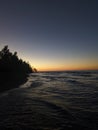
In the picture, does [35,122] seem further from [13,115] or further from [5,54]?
[5,54]

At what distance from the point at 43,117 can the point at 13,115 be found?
6.95 ft

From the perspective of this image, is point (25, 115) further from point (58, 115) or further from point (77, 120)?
point (77, 120)

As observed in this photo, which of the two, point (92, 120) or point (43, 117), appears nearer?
point (92, 120)

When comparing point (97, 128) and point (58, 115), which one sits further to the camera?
point (58, 115)

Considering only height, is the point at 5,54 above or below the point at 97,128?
above

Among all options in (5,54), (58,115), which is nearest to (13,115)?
(58,115)

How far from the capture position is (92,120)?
10016 millimetres

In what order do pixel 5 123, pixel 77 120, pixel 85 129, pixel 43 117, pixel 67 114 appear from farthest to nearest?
1. pixel 67 114
2. pixel 43 117
3. pixel 77 120
4. pixel 5 123
5. pixel 85 129

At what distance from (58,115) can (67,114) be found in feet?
2.32

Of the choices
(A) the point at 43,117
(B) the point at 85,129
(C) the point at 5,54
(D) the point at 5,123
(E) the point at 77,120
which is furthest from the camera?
(C) the point at 5,54

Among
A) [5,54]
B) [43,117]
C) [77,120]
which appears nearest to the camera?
[77,120]

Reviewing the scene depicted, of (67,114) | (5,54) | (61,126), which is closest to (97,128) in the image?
(61,126)

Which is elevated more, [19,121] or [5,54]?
[5,54]

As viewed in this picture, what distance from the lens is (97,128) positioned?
8648 mm
